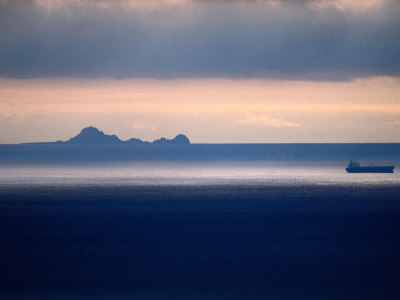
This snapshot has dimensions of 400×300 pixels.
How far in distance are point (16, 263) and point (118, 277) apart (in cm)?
737

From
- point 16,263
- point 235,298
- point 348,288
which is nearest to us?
point 235,298

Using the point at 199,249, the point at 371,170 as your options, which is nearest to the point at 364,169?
the point at 371,170

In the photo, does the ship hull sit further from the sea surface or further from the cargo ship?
the sea surface

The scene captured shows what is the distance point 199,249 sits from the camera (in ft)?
157

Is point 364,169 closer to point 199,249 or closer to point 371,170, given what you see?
point 371,170

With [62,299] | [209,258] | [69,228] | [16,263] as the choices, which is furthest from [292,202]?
[62,299]

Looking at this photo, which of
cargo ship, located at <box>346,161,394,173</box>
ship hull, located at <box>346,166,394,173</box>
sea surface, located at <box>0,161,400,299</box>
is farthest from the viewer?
cargo ship, located at <box>346,161,394,173</box>

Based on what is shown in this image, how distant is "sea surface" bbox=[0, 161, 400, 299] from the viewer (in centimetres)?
3625

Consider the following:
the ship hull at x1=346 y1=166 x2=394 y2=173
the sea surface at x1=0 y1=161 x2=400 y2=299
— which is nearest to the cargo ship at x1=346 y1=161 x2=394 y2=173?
the ship hull at x1=346 y1=166 x2=394 y2=173

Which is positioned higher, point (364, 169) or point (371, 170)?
point (364, 169)

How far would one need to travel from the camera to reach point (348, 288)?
36.2m

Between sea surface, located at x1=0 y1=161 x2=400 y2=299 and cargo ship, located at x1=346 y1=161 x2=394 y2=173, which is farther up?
cargo ship, located at x1=346 y1=161 x2=394 y2=173

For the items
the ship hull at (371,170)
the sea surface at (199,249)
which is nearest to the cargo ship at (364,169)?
the ship hull at (371,170)

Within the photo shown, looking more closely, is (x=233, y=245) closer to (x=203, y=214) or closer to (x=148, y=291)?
(x=148, y=291)
